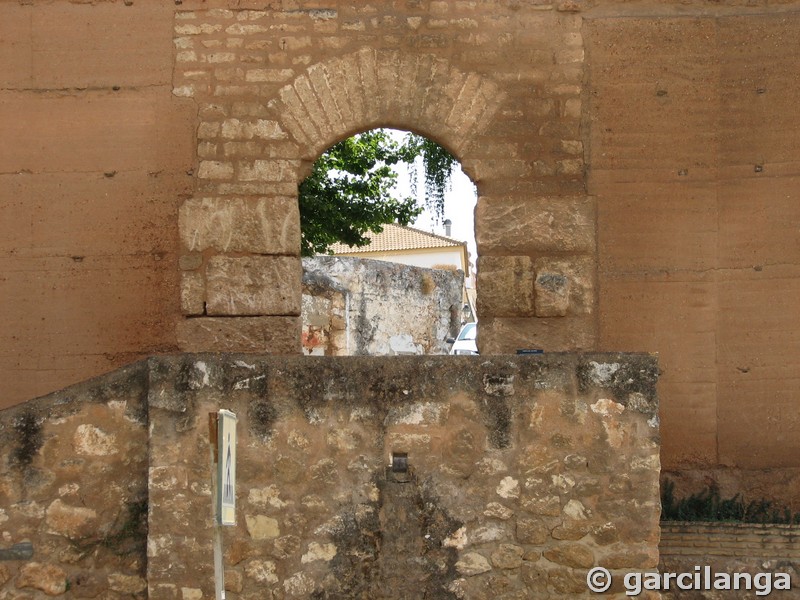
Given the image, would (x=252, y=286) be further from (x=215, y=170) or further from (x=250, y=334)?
(x=215, y=170)

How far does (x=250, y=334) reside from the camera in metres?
7.82

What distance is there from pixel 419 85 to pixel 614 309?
199 cm

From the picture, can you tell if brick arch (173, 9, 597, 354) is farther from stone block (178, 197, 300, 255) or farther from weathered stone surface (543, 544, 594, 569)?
weathered stone surface (543, 544, 594, 569)

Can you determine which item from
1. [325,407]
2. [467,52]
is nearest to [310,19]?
[467,52]

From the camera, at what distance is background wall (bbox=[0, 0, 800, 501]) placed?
7.91 m

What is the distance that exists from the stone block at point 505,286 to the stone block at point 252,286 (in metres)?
1.24

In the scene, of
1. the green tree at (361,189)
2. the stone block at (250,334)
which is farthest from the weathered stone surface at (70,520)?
the green tree at (361,189)

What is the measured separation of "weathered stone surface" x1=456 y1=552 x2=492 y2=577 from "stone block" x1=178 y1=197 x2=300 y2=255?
309 cm

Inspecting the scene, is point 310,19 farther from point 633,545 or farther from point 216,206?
point 633,545

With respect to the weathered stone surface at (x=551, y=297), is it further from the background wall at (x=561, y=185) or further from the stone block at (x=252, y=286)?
the stone block at (x=252, y=286)

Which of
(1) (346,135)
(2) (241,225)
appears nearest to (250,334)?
(2) (241,225)

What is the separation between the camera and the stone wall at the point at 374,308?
1702cm

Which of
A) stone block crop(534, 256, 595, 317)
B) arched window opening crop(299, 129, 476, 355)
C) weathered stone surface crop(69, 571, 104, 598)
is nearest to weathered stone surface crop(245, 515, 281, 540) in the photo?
weathered stone surface crop(69, 571, 104, 598)

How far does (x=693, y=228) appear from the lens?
7969mm
